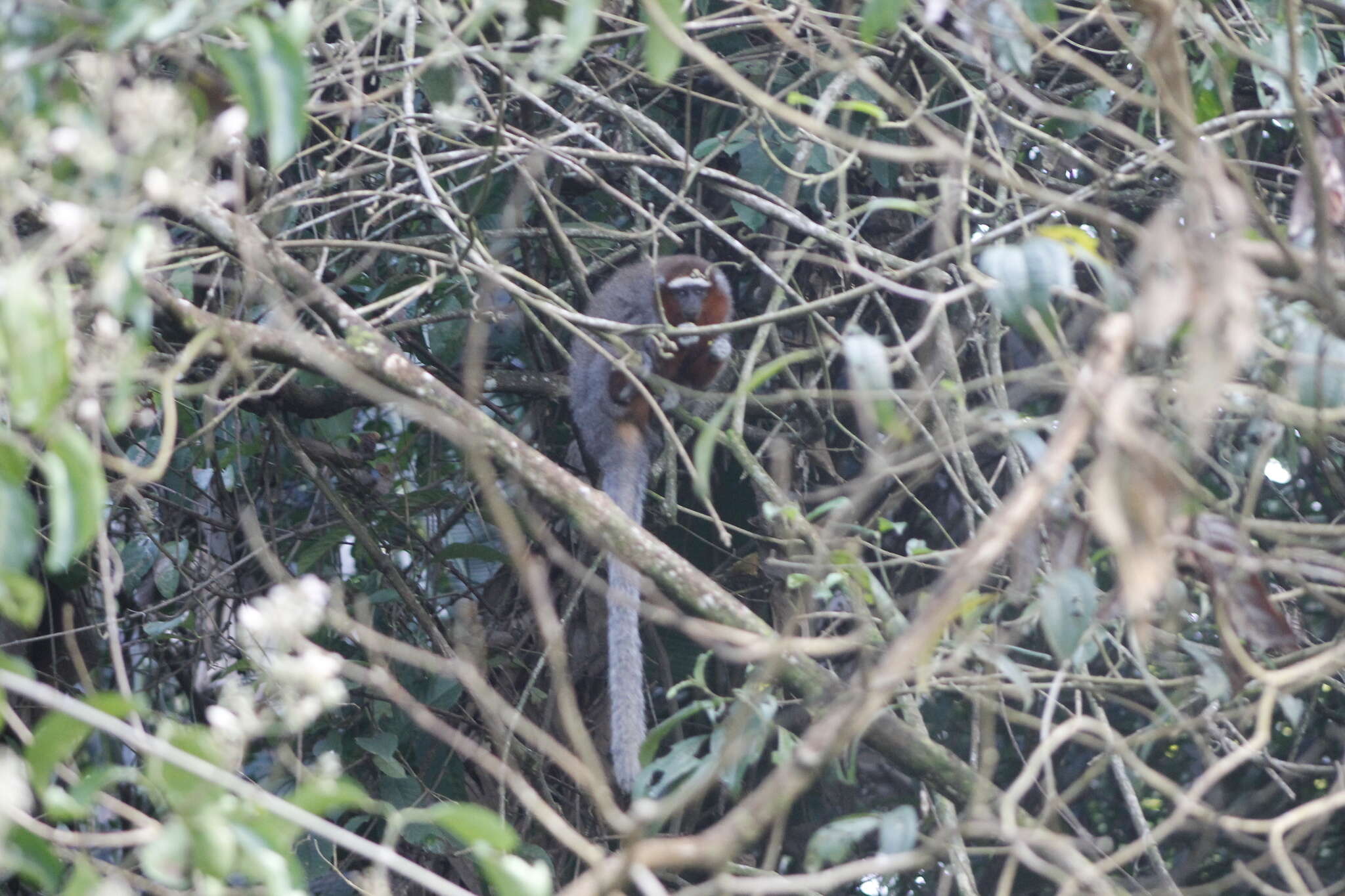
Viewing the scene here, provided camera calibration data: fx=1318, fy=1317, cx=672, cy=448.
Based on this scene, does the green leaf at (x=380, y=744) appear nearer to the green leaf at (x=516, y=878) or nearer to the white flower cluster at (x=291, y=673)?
the white flower cluster at (x=291, y=673)

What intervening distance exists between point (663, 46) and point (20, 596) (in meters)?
1.11

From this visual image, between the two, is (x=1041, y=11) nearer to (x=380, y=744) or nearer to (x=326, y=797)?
(x=326, y=797)

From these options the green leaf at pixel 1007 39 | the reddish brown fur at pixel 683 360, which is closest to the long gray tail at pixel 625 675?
the reddish brown fur at pixel 683 360

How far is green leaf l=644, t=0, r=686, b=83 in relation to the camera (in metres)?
1.83

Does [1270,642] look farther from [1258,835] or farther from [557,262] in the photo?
[557,262]

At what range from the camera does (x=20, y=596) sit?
58.1 inches

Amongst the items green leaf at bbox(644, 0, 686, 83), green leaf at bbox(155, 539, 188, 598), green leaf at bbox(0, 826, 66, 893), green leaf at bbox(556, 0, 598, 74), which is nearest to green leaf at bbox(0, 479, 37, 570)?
green leaf at bbox(0, 826, 66, 893)

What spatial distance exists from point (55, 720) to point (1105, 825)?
12.8 feet

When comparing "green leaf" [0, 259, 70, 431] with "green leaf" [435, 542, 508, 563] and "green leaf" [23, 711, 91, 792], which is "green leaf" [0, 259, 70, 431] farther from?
"green leaf" [435, 542, 508, 563]

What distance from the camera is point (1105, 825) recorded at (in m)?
4.57

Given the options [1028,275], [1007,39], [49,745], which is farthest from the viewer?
[1007,39]

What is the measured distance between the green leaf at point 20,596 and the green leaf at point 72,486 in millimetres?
54

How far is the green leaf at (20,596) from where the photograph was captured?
143 centimetres

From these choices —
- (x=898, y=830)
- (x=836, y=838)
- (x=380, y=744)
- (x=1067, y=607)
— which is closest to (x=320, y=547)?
(x=380, y=744)
